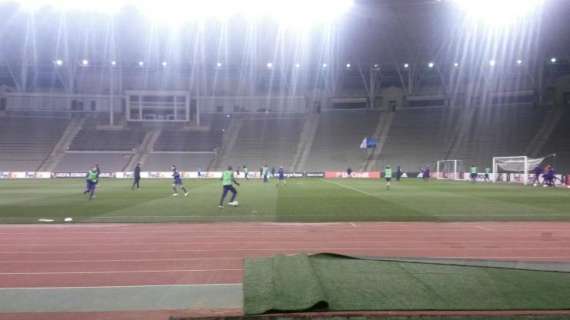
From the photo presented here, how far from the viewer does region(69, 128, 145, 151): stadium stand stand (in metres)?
63.7

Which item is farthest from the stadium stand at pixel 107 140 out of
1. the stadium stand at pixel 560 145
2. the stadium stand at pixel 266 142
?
the stadium stand at pixel 560 145

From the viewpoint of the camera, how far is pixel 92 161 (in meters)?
61.0

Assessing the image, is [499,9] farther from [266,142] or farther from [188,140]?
[188,140]

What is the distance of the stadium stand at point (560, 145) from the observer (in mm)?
49062

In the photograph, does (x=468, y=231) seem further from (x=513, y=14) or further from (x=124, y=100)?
(x=124, y=100)

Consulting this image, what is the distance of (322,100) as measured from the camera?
2793 inches

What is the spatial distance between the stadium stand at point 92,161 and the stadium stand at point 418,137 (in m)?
33.5

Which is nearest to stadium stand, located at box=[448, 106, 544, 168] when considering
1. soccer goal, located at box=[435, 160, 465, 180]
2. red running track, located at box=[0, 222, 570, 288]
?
soccer goal, located at box=[435, 160, 465, 180]

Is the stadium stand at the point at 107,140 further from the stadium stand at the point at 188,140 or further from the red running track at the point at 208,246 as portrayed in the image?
the red running track at the point at 208,246

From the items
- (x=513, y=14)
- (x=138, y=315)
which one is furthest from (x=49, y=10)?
(x=138, y=315)

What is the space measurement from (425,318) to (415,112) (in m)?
64.7

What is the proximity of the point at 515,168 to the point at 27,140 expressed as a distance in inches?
2320

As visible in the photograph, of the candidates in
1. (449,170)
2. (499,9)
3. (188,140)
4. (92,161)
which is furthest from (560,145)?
(92,161)

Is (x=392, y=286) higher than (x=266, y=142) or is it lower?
lower
